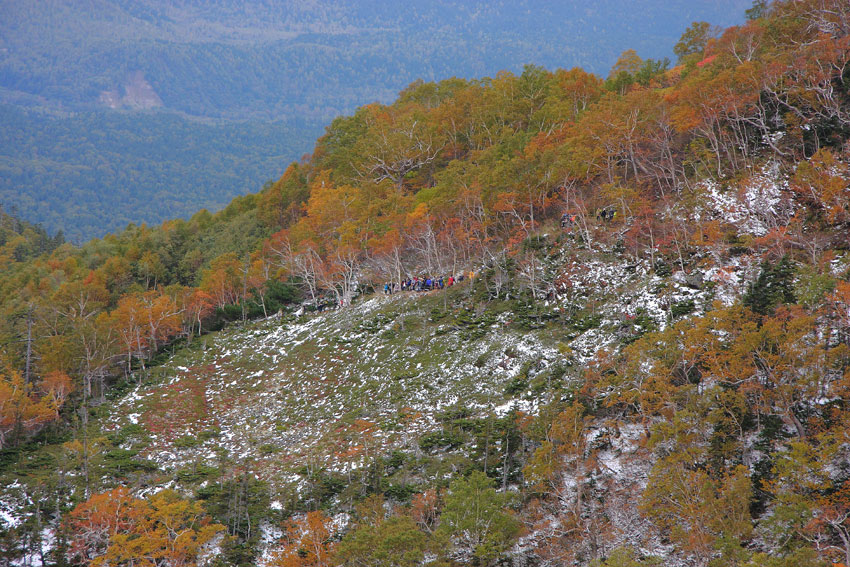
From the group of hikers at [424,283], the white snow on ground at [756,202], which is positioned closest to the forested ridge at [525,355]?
the white snow on ground at [756,202]

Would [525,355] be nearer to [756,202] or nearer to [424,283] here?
[424,283]

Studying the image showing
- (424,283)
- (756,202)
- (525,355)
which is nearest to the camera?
(525,355)

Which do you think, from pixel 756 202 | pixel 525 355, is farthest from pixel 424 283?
pixel 756 202

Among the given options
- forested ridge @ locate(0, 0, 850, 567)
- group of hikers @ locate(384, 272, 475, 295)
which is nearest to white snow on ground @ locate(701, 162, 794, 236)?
forested ridge @ locate(0, 0, 850, 567)

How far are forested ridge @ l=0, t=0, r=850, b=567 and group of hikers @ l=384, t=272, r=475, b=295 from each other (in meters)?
1.04

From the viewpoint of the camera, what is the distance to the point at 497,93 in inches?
3339

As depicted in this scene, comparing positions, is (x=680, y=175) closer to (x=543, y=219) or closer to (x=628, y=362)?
(x=543, y=219)

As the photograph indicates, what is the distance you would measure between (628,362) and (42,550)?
36122 millimetres

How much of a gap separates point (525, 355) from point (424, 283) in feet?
56.9

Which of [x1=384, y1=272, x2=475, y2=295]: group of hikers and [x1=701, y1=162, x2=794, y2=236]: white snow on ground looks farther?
[x1=384, y1=272, x2=475, y2=295]: group of hikers

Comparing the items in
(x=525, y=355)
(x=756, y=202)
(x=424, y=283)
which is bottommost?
(x=525, y=355)

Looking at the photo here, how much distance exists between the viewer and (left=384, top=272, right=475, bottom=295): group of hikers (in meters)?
62.6

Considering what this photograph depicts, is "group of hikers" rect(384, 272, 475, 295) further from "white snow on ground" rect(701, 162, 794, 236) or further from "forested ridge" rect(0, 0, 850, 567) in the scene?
"white snow on ground" rect(701, 162, 794, 236)

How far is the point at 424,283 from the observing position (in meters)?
64.1
